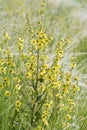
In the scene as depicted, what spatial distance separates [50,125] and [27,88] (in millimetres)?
313

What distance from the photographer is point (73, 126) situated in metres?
3.33

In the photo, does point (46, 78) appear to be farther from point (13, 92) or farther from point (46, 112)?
point (13, 92)

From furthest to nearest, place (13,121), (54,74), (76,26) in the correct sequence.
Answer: (76,26) → (13,121) → (54,74)

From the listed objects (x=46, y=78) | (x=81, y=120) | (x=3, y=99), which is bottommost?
(x=81, y=120)

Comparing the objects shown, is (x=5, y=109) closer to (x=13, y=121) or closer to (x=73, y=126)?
(x=13, y=121)

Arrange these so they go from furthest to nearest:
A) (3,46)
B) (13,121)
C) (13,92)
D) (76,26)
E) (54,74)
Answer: (76,26) < (3,46) < (13,92) < (13,121) < (54,74)

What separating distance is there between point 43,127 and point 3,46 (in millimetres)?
1898

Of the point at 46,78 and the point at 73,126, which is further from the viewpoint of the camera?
the point at 73,126

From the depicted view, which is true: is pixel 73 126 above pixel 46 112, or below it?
below

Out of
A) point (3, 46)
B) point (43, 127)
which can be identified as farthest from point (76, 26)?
point (43, 127)

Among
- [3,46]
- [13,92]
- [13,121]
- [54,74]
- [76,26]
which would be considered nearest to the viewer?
[54,74]

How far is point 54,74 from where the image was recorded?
9.55 feet

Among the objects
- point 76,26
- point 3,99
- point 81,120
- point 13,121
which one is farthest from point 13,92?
point 76,26

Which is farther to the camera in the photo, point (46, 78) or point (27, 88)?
point (27, 88)
